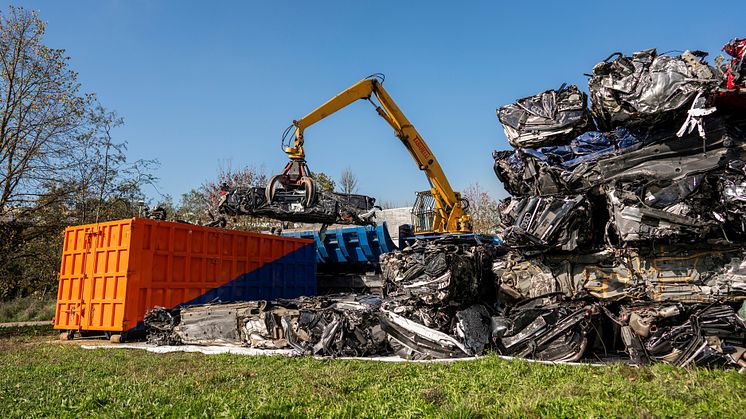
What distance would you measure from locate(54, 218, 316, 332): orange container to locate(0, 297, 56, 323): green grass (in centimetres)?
948

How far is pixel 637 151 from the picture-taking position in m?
6.62

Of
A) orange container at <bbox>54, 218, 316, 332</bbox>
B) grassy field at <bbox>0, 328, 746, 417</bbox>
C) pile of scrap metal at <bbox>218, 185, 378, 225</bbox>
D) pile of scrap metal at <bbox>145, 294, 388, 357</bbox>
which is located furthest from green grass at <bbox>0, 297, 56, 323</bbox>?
grassy field at <bbox>0, 328, 746, 417</bbox>

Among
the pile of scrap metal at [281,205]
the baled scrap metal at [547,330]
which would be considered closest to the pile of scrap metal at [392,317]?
the baled scrap metal at [547,330]

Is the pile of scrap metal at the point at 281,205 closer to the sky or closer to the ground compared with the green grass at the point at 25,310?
closer to the sky

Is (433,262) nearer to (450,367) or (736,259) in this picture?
(450,367)

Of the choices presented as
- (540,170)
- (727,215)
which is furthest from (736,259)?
(540,170)

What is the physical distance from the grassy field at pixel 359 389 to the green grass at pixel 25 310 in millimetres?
13909

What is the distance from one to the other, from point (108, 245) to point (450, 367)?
747 cm

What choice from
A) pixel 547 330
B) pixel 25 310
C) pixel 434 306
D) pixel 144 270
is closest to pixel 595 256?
pixel 547 330

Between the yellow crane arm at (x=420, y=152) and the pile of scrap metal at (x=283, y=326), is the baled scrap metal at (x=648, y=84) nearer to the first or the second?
the pile of scrap metal at (x=283, y=326)

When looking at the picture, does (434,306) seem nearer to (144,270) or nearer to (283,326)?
A: (283,326)

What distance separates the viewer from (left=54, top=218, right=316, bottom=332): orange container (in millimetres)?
9492

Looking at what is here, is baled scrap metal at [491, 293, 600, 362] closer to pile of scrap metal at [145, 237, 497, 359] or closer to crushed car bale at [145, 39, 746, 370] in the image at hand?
crushed car bale at [145, 39, 746, 370]

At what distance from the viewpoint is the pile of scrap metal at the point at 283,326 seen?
7.73 metres
